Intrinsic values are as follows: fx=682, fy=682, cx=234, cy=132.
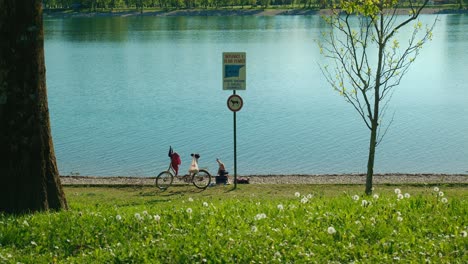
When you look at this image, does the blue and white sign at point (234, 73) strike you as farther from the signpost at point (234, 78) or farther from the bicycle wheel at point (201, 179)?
the bicycle wheel at point (201, 179)

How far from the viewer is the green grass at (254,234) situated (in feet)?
25.1

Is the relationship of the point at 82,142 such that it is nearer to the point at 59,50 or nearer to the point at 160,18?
the point at 59,50

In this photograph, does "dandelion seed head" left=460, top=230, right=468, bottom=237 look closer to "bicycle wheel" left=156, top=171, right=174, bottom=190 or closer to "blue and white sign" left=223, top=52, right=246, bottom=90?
"blue and white sign" left=223, top=52, right=246, bottom=90

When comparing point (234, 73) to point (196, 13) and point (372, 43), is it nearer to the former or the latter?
point (372, 43)

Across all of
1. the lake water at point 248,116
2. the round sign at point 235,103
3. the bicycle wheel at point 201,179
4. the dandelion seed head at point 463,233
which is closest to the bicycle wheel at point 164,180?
the bicycle wheel at point 201,179

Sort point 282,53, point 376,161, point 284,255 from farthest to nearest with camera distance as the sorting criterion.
A: point 282,53
point 376,161
point 284,255

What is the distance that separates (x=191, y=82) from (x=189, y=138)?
19.7 meters

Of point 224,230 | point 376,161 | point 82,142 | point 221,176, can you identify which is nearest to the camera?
point 224,230

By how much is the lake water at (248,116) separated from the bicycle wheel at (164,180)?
17.6 feet

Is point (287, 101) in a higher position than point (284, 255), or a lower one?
lower

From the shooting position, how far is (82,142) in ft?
111

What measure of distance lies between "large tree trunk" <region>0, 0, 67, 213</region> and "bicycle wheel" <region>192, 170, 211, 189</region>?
11.0 m

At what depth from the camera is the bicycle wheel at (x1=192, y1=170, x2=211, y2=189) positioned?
72.1ft

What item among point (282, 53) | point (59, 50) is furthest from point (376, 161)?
point (59, 50)
